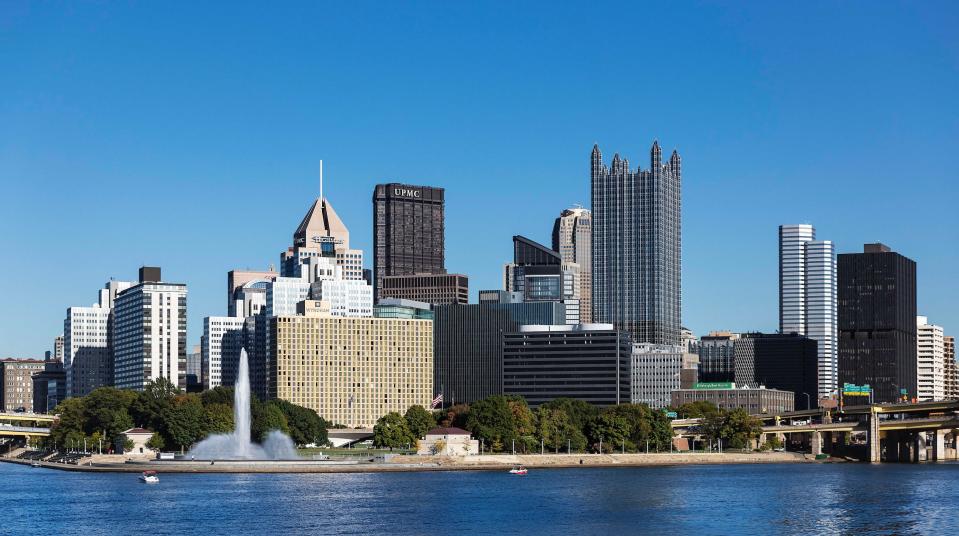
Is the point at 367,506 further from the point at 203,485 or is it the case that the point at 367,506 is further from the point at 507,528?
the point at 203,485

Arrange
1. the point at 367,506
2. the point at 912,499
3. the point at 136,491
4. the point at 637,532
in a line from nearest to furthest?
the point at 637,532 → the point at 367,506 → the point at 912,499 → the point at 136,491

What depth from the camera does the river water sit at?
445 feet

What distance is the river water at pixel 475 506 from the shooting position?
445ft

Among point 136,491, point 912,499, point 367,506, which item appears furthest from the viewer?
point 136,491

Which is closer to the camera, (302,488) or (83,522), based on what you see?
(83,522)

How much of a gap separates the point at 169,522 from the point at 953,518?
6768 cm

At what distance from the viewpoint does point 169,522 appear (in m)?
140

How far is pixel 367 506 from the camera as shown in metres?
155

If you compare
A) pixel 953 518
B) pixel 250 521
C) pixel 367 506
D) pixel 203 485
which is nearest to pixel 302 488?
pixel 203 485

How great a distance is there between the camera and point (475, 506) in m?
156

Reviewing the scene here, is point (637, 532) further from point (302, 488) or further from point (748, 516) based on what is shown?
point (302, 488)

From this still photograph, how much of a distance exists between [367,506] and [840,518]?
43163 mm

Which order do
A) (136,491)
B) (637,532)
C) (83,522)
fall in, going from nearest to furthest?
(637,532) < (83,522) < (136,491)

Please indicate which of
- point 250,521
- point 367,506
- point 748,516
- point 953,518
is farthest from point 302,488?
point 953,518
